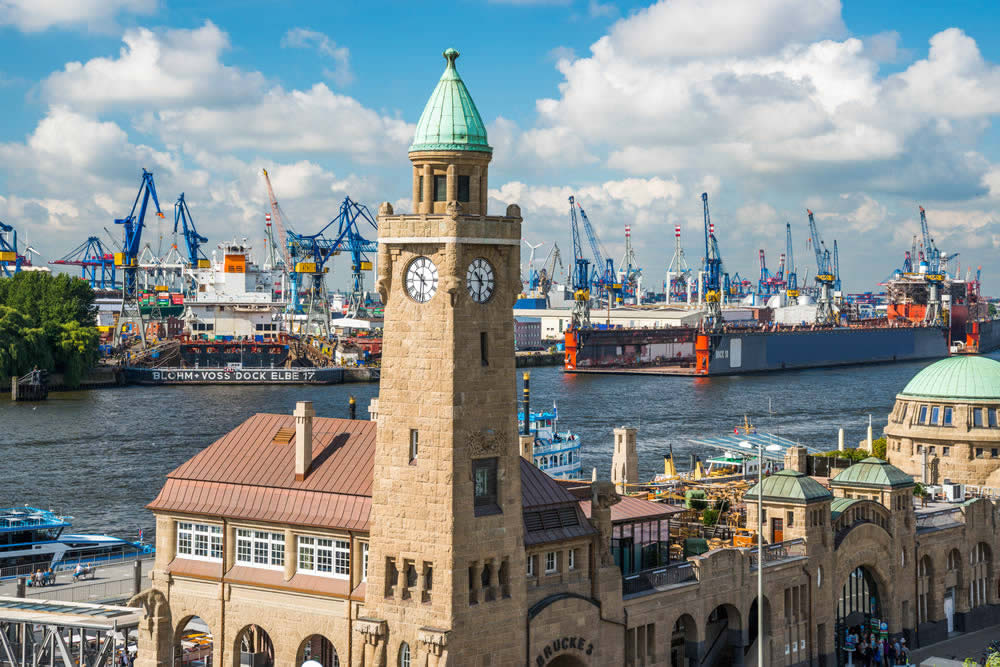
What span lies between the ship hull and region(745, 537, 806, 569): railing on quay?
147207 mm

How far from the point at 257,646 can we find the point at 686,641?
12.8 meters

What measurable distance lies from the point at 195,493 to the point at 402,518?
7.96 meters

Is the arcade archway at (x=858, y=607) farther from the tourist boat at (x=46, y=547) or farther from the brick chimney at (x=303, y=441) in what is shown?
the tourist boat at (x=46, y=547)

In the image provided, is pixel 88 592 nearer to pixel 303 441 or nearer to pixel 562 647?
pixel 303 441

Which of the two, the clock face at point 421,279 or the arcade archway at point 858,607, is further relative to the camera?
the arcade archway at point 858,607

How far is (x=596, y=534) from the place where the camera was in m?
36.7

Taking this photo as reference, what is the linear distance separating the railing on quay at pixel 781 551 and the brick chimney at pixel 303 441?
570 inches

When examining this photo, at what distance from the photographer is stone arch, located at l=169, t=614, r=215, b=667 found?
121 feet

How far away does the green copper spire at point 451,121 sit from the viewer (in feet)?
108

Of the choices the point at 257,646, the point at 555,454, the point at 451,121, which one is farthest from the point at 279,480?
the point at 555,454

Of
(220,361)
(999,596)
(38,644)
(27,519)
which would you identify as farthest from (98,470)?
(220,361)

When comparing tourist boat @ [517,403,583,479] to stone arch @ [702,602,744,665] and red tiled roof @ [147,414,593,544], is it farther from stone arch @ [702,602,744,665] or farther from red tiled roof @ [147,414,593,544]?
red tiled roof @ [147,414,593,544]

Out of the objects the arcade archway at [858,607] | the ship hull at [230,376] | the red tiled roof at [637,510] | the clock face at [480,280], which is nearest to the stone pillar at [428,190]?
the clock face at [480,280]

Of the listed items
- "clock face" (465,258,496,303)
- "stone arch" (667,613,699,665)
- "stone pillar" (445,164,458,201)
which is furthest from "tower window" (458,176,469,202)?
"stone arch" (667,613,699,665)
